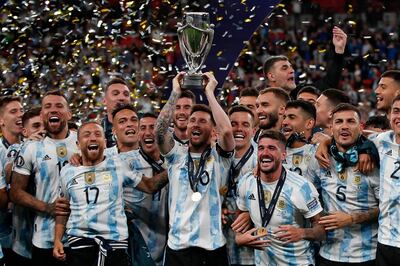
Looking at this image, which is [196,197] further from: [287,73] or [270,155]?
[287,73]

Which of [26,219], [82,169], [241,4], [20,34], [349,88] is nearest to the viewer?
[82,169]

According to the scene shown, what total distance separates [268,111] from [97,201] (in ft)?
4.89

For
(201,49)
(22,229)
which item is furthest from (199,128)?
(22,229)

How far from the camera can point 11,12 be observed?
9.64 meters

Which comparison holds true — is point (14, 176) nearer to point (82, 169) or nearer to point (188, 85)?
point (82, 169)

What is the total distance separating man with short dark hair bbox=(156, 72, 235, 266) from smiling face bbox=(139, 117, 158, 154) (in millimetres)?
418

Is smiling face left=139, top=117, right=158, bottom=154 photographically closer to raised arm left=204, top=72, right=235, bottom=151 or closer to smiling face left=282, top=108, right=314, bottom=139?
raised arm left=204, top=72, right=235, bottom=151

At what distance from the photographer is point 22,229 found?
295 inches

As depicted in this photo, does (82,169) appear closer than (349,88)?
Yes

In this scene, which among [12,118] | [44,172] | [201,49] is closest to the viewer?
[201,49]

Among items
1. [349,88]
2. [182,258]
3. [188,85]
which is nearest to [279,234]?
[182,258]

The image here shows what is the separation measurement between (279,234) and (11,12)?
15.1 feet

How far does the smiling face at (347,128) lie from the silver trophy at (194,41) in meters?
0.99

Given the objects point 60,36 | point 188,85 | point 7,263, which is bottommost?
point 7,263
